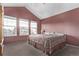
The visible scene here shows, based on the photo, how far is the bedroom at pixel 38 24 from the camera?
5.24 feet

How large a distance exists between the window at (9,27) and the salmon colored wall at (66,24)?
67cm

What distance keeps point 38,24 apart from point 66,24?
802 mm

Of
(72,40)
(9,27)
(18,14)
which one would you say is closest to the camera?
(9,27)

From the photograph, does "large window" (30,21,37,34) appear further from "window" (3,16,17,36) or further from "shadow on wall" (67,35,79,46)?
"shadow on wall" (67,35,79,46)

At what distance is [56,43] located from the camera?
221 centimetres

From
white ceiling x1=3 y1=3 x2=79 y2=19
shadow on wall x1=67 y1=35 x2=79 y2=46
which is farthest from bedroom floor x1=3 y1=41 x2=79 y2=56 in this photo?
white ceiling x1=3 y1=3 x2=79 y2=19

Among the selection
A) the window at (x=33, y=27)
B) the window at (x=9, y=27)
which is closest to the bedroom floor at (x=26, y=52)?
the window at (x=9, y=27)

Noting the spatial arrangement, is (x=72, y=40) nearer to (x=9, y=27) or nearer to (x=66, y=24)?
(x=66, y=24)

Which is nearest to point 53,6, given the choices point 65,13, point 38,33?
point 65,13

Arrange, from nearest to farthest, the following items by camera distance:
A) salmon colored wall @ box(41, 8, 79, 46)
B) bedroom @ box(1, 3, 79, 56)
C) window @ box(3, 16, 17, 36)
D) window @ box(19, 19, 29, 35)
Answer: window @ box(3, 16, 17, 36) < bedroom @ box(1, 3, 79, 56) < window @ box(19, 19, 29, 35) < salmon colored wall @ box(41, 8, 79, 46)

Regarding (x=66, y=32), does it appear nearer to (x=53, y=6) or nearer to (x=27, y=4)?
(x=53, y=6)

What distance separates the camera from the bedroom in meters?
1.60

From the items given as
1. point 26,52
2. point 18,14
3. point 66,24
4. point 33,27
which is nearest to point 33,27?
point 33,27

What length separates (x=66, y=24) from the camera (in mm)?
2010
